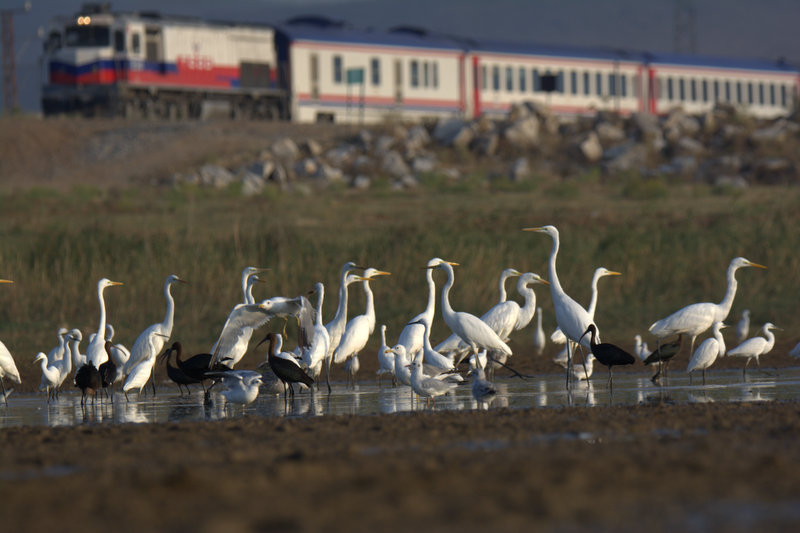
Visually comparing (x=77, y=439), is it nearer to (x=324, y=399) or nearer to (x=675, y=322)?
(x=324, y=399)

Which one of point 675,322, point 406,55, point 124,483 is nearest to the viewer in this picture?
point 124,483

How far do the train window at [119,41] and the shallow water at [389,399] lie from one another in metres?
A: 31.1

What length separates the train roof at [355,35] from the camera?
161 ft

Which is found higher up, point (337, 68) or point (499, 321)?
point (337, 68)

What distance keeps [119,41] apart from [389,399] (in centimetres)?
3454

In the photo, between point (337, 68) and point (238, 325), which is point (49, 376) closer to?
point (238, 325)

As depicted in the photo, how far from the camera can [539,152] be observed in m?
46.7

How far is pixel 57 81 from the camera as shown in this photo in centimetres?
4816

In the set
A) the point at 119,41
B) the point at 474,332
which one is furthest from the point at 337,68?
the point at 474,332

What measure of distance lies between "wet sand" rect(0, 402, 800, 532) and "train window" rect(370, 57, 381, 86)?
40607mm

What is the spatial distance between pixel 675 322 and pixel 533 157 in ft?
103

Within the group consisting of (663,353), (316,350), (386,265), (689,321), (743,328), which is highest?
(386,265)

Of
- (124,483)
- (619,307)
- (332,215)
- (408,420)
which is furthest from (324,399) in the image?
(332,215)

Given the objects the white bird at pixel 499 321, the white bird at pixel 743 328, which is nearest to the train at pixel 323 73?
the white bird at pixel 743 328
